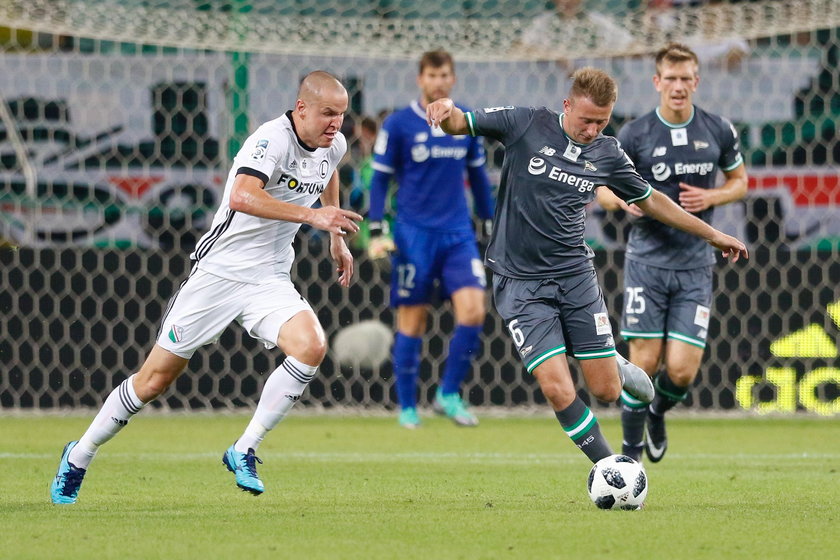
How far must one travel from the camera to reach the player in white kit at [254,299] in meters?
5.64

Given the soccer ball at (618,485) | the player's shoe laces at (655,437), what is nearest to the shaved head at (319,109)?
the soccer ball at (618,485)

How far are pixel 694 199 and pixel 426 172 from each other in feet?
9.10

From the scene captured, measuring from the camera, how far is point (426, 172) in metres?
9.55

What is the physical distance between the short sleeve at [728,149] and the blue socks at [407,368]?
288 centimetres

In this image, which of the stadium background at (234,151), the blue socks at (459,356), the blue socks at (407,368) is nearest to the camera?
the blue socks at (459,356)

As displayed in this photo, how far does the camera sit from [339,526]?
16.0 feet

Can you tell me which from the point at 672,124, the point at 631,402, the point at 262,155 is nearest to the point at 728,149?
the point at 672,124

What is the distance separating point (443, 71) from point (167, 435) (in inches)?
114

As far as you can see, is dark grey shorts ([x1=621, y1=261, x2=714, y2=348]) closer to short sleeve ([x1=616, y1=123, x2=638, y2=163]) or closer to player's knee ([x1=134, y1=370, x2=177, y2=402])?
short sleeve ([x1=616, y1=123, x2=638, y2=163])

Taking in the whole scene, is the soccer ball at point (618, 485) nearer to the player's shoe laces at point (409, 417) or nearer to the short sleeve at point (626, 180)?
the short sleeve at point (626, 180)

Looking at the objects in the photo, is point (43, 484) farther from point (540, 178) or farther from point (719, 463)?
point (719, 463)

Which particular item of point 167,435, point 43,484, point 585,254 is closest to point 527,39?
point 167,435

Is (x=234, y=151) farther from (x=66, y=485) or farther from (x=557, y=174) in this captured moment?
(x=66, y=485)

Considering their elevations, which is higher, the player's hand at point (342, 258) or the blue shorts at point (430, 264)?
the player's hand at point (342, 258)
